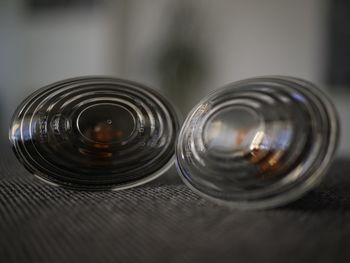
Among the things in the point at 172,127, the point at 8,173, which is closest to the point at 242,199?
the point at 172,127

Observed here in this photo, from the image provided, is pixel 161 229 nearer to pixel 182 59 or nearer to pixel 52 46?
pixel 182 59

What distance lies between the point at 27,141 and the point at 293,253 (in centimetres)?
28

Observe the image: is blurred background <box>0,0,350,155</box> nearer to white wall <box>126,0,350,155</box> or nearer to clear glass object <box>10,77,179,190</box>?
white wall <box>126,0,350,155</box>

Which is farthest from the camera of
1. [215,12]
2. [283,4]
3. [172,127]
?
[215,12]

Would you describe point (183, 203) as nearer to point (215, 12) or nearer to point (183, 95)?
point (183, 95)

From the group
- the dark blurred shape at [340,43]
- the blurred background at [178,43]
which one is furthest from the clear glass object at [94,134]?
the dark blurred shape at [340,43]

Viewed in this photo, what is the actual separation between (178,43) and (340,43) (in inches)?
36.3

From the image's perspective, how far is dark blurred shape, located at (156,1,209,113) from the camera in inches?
92.7

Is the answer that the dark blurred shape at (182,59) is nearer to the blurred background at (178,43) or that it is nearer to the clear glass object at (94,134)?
the blurred background at (178,43)

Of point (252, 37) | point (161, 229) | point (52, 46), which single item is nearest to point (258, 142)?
point (161, 229)

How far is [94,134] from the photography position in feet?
1.31

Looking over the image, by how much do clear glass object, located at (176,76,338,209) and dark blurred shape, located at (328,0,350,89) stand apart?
200cm

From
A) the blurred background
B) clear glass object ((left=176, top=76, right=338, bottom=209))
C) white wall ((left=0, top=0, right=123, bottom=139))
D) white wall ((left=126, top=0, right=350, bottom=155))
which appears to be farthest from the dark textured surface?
white wall ((left=0, top=0, right=123, bottom=139))

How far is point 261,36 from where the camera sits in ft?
7.87
